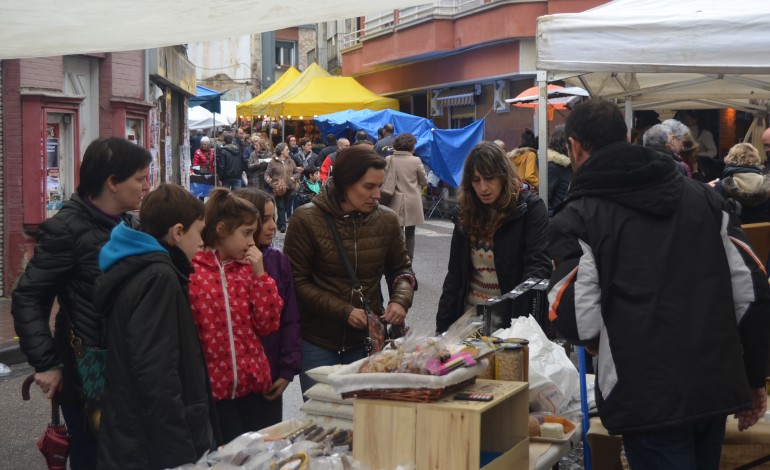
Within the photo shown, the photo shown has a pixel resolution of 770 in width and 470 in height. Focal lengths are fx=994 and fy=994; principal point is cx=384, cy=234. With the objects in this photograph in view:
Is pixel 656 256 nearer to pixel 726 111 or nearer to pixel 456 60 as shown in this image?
pixel 726 111

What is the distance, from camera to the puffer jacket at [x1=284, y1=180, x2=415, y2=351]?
16.3 ft

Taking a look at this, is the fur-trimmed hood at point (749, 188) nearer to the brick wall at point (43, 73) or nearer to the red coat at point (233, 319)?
the red coat at point (233, 319)

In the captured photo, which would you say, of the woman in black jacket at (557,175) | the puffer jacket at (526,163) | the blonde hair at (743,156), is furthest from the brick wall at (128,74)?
the blonde hair at (743,156)

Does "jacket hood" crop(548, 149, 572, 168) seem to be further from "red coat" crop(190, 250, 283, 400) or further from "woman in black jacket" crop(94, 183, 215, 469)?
"woman in black jacket" crop(94, 183, 215, 469)

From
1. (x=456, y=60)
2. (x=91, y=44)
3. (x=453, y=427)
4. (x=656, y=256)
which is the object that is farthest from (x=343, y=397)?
(x=456, y=60)

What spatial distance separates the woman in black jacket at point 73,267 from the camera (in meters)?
4.23

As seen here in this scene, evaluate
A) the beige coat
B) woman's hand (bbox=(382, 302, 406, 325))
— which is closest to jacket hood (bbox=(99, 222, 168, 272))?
woman's hand (bbox=(382, 302, 406, 325))

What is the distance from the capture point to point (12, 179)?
12.0m

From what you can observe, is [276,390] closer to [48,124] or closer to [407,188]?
[48,124]

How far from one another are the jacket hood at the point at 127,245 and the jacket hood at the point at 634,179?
5.28 ft

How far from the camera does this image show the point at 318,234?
4957mm

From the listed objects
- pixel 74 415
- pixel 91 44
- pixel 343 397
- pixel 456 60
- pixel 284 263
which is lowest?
pixel 74 415

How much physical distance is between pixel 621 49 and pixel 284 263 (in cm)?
330

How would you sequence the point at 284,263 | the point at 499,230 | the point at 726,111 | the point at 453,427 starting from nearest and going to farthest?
the point at 453,427, the point at 284,263, the point at 499,230, the point at 726,111
